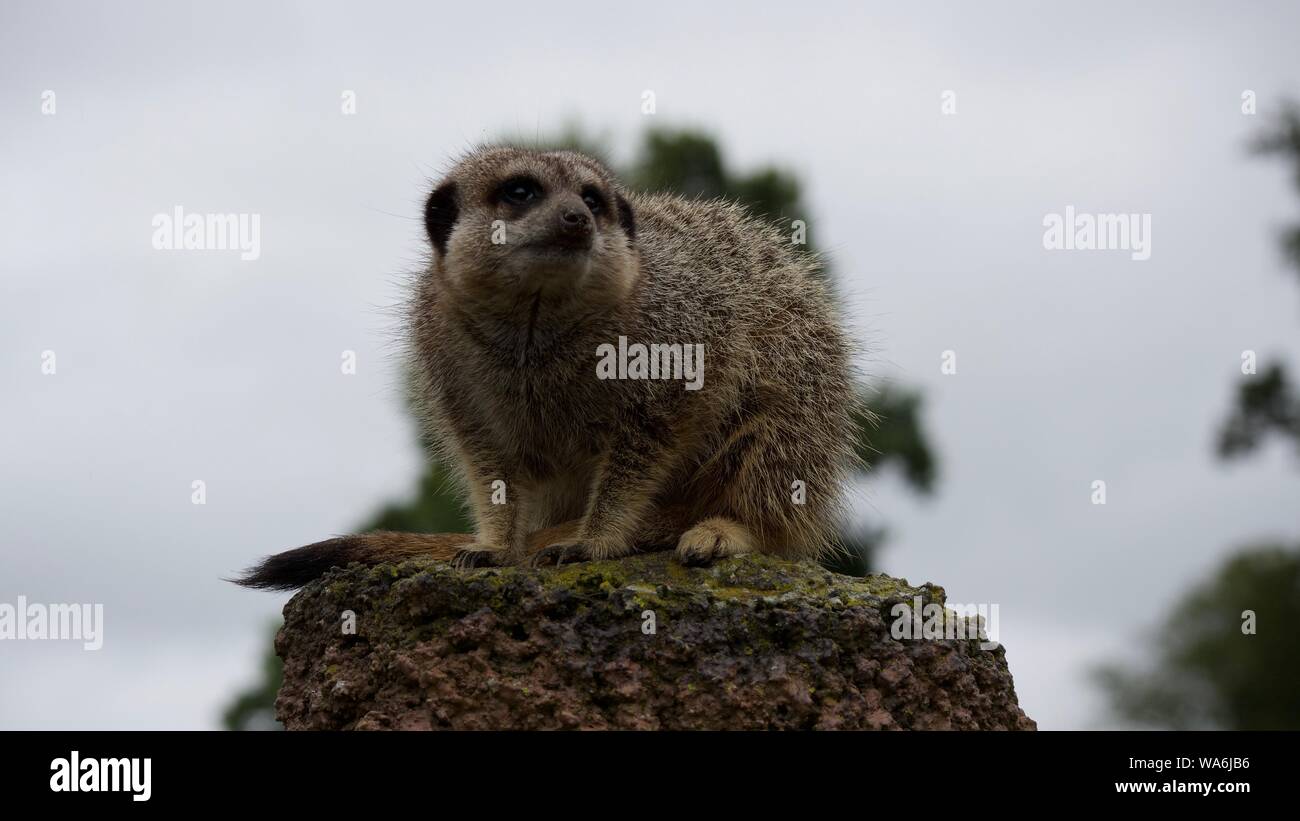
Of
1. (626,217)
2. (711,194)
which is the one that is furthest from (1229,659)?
(626,217)

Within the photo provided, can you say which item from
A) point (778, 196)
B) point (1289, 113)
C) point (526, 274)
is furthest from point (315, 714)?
point (1289, 113)

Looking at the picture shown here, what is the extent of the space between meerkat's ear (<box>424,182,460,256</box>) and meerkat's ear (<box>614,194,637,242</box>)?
92cm

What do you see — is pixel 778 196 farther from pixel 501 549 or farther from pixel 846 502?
pixel 501 549

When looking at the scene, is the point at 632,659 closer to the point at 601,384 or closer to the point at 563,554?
the point at 563,554

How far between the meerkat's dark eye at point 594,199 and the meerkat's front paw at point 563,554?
1898mm

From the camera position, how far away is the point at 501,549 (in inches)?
288

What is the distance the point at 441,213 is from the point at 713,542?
8.24ft

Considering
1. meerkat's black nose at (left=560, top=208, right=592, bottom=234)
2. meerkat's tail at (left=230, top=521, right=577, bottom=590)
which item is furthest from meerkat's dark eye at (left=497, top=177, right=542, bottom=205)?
meerkat's tail at (left=230, top=521, right=577, bottom=590)

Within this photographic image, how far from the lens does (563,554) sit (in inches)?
269

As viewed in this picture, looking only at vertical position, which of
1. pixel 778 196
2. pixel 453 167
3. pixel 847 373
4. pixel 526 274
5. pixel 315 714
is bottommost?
pixel 315 714

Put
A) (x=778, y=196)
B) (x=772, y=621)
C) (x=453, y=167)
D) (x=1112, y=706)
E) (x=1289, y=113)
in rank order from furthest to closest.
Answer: (x=1112, y=706) < (x=1289, y=113) < (x=778, y=196) < (x=453, y=167) < (x=772, y=621)

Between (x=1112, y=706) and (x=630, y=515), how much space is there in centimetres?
3446

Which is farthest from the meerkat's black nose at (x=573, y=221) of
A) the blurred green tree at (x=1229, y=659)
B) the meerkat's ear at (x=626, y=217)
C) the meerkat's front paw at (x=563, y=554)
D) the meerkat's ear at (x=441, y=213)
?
the blurred green tree at (x=1229, y=659)

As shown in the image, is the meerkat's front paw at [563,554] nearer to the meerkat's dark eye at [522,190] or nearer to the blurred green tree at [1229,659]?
the meerkat's dark eye at [522,190]
